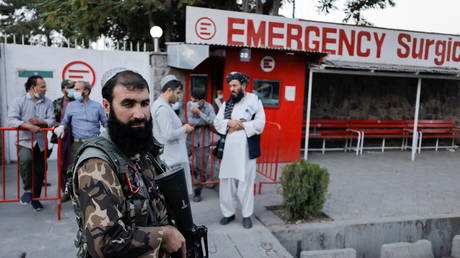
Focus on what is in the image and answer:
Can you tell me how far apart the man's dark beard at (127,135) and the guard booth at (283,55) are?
17.4 feet

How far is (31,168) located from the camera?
449 cm

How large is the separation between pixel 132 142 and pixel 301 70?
6.91 meters

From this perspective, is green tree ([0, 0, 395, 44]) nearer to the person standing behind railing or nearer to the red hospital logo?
the red hospital logo

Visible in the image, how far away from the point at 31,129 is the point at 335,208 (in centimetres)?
425

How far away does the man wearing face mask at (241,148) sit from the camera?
4.21 metres

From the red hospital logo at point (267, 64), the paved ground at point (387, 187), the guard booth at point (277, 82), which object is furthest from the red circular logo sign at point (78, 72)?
the paved ground at point (387, 187)

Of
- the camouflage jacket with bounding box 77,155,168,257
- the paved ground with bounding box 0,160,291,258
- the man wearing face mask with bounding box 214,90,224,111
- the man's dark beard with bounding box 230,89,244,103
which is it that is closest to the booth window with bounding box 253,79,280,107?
the man wearing face mask with bounding box 214,90,224,111

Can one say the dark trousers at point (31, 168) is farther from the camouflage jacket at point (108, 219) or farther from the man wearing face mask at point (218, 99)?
the man wearing face mask at point (218, 99)

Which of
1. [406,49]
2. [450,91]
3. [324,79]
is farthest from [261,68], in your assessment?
[450,91]

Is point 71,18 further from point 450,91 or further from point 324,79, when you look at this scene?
point 450,91

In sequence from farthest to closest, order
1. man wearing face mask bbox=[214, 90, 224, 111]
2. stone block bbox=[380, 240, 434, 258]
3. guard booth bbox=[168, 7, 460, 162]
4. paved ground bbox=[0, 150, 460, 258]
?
man wearing face mask bbox=[214, 90, 224, 111] → guard booth bbox=[168, 7, 460, 162] → stone block bbox=[380, 240, 434, 258] → paved ground bbox=[0, 150, 460, 258]

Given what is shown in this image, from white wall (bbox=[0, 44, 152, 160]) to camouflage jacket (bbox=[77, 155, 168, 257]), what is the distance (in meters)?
6.26

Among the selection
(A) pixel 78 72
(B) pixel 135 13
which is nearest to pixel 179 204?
(A) pixel 78 72

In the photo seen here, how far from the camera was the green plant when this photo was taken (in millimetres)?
4352
